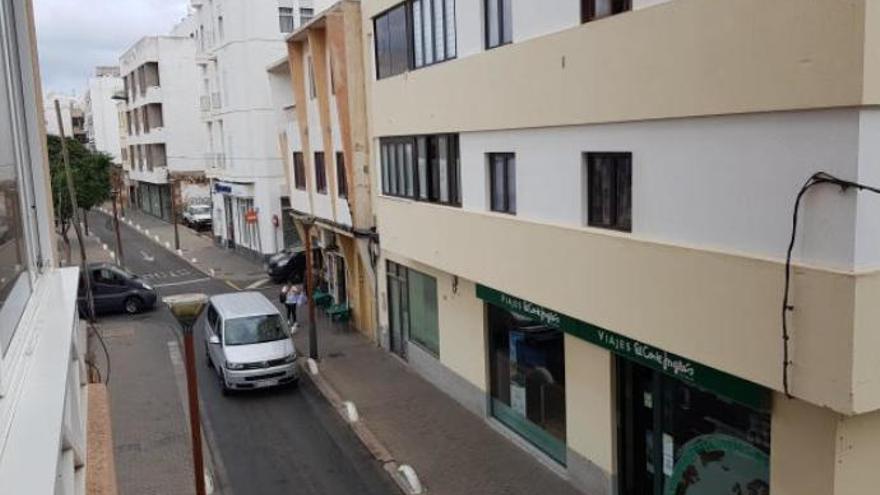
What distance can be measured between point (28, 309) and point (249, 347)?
51.4ft

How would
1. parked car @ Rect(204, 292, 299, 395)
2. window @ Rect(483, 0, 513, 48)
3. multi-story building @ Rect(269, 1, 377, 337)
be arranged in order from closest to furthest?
1. window @ Rect(483, 0, 513, 48)
2. parked car @ Rect(204, 292, 299, 395)
3. multi-story building @ Rect(269, 1, 377, 337)

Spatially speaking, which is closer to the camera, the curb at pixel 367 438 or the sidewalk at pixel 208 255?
the curb at pixel 367 438

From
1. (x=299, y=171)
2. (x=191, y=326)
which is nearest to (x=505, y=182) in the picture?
(x=191, y=326)

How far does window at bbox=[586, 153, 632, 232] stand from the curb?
17.8ft

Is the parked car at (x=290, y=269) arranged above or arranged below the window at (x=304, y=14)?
below

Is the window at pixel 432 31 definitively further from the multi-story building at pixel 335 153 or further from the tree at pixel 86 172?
the tree at pixel 86 172

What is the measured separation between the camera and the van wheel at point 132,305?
27703 mm

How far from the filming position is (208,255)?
41.8 metres

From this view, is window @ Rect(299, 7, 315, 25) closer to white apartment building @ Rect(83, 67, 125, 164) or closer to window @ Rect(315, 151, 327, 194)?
window @ Rect(315, 151, 327, 194)

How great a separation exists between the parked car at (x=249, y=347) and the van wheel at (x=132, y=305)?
8.99 m

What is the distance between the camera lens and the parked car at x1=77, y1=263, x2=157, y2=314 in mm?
27266

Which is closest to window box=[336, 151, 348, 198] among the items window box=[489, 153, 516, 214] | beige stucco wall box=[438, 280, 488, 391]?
beige stucco wall box=[438, 280, 488, 391]

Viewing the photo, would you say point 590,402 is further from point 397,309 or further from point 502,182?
point 397,309

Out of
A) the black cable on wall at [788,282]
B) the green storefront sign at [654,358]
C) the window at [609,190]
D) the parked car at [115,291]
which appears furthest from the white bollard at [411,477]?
the parked car at [115,291]
